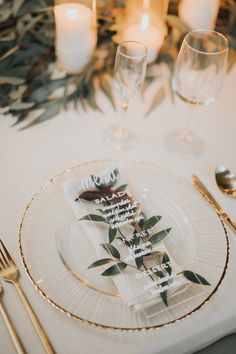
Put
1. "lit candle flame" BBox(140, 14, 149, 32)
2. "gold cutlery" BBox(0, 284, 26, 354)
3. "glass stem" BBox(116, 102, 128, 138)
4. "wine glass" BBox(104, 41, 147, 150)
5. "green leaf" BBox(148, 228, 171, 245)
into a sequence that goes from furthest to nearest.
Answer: "lit candle flame" BBox(140, 14, 149, 32) → "glass stem" BBox(116, 102, 128, 138) → "wine glass" BBox(104, 41, 147, 150) → "green leaf" BBox(148, 228, 171, 245) → "gold cutlery" BBox(0, 284, 26, 354)

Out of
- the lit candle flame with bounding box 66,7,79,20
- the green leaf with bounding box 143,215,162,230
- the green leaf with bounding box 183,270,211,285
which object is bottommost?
the green leaf with bounding box 183,270,211,285

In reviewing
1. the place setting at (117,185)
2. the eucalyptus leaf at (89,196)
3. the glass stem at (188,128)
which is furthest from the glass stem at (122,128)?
the eucalyptus leaf at (89,196)

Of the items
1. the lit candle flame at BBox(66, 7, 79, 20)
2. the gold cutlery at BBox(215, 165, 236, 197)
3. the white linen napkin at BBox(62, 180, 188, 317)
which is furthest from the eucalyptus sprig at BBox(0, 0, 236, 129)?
the white linen napkin at BBox(62, 180, 188, 317)

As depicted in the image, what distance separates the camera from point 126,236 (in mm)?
684

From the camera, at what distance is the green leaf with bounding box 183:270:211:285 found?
0.64 meters

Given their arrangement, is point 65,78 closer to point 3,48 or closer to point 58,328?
point 3,48

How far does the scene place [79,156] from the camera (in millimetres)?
876

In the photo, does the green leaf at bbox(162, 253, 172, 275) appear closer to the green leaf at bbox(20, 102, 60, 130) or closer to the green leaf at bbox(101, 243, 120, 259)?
the green leaf at bbox(101, 243, 120, 259)

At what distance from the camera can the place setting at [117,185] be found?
2.03 feet

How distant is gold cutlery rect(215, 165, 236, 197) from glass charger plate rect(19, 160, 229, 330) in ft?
0.26

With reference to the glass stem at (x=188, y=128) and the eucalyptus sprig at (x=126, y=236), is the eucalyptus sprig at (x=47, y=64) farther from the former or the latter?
the eucalyptus sprig at (x=126, y=236)

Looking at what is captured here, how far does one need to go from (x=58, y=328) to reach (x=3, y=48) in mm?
714

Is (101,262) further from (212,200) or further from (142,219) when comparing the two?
(212,200)

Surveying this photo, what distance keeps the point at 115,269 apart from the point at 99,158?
0.30 metres
